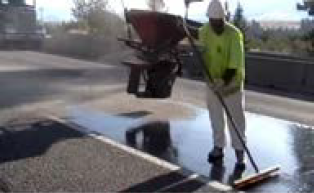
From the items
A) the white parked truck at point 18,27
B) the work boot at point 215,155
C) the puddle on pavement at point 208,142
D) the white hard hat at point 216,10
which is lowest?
the puddle on pavement at point 208,142

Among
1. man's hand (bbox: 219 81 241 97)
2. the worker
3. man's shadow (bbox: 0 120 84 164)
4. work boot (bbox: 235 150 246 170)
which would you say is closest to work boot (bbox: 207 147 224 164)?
the worker

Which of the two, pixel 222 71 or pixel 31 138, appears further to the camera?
pixel 31 138

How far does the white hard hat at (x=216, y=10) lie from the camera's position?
7.39 m

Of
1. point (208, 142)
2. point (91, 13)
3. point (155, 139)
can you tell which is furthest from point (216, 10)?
point (91, 13)

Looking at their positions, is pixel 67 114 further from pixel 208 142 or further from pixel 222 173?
pixel 222 173

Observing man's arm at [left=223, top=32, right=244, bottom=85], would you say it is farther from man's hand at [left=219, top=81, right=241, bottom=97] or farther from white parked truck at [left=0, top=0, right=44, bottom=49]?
white parked truck at [left=0, top=0, right=44, bottom=49]

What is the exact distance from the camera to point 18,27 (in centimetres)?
3177

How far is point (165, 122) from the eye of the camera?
10258 mm

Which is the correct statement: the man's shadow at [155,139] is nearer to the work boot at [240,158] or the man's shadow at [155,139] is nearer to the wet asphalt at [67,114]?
the wet asphalt at [67,114]

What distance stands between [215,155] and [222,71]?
973 millimetres

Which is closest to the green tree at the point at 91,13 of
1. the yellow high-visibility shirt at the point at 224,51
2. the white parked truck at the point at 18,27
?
the white parked truck at the point at 18,27

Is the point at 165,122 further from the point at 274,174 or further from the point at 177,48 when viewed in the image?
the point at 274,174

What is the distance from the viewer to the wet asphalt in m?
6.63

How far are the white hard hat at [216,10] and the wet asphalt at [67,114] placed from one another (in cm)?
178
